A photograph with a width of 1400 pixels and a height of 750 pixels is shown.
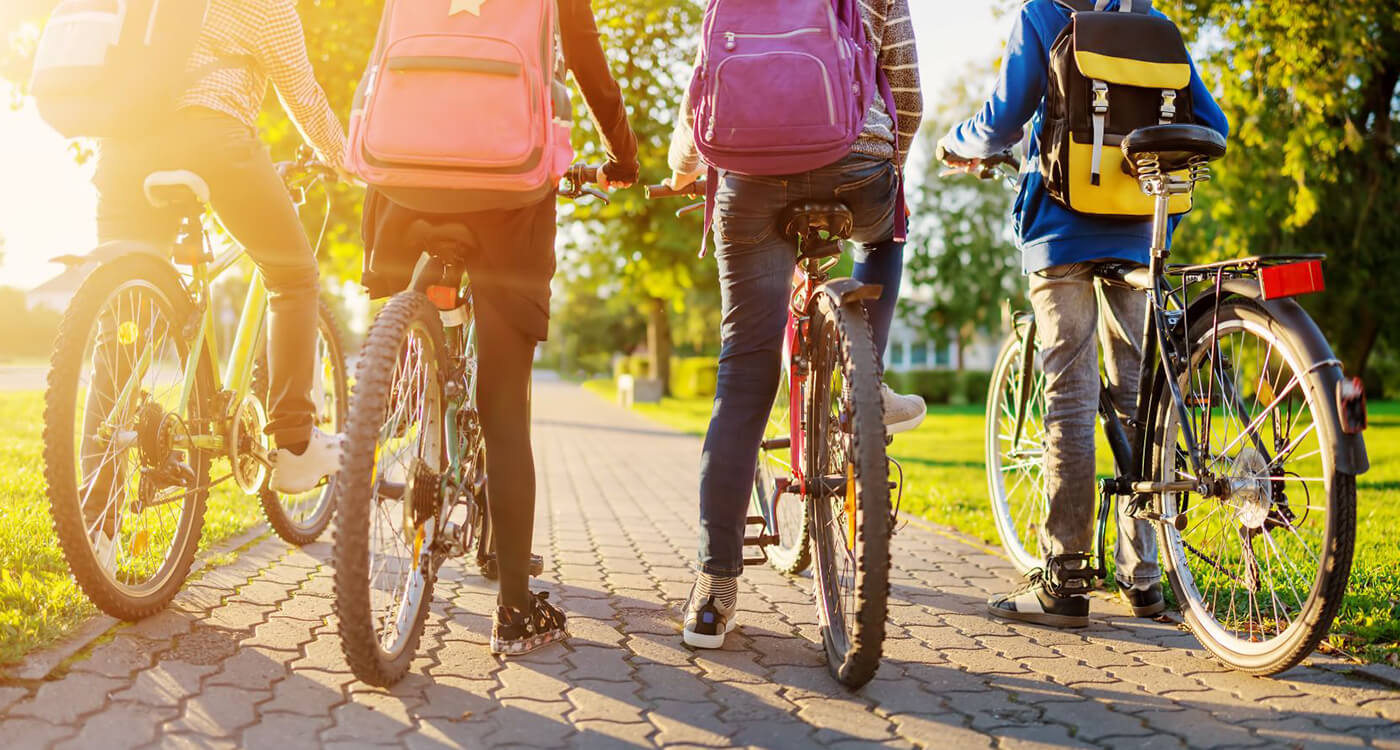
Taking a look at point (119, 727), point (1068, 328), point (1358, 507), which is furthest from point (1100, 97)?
point (1358, 507)

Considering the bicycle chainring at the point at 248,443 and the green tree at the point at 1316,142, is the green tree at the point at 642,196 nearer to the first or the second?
the green tree at the point at 1316,142

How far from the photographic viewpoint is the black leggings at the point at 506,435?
10.1ft

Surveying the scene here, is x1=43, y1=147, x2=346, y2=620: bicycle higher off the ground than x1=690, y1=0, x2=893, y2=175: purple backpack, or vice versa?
x1=690, y1=0, x2=893, y2=175: purple backpack

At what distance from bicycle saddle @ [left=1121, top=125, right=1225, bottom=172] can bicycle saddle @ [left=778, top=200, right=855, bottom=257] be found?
2.85 ft

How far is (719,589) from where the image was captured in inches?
131

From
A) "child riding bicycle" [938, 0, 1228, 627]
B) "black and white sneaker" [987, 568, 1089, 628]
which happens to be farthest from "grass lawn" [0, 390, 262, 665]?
"child riding bicycle" [938, 0, 1228, 627]

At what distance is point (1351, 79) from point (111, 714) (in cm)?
1518

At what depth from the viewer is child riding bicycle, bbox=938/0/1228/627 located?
12.2ft

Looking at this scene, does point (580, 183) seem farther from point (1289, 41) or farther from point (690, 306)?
point (690, 306)

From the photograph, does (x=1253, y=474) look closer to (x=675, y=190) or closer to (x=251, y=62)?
(x=675, y=190)

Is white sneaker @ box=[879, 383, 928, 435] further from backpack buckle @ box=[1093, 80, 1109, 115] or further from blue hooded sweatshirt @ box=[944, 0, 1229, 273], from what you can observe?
backpack buckle @ box=[1093, 80, 1109, 115]

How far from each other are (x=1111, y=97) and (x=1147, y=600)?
1.71 m

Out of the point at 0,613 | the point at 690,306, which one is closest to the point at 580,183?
the point at 0,613

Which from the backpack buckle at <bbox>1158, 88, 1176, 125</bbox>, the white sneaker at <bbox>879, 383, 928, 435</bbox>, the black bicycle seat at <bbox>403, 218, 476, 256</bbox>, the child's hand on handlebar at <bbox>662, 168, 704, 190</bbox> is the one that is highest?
the backpack buckle at <bbox>1158, 88, 1176, 125</bbox>
